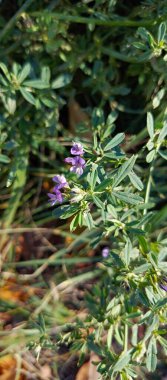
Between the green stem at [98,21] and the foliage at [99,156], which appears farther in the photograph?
the green stem at [98,21]

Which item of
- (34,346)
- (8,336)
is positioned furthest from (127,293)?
(8,336)

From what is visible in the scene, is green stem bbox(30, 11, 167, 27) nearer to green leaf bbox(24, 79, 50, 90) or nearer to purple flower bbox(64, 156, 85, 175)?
green leaf bbox(24, 79, 50, 90)

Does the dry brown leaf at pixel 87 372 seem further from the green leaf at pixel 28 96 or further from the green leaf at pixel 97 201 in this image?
the green leaf at pixel 28 96

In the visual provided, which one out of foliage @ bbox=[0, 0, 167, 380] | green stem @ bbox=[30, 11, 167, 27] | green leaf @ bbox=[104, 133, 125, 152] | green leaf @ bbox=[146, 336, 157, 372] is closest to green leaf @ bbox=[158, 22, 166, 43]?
foliage @ bbox=[0, 0, 167, 380]

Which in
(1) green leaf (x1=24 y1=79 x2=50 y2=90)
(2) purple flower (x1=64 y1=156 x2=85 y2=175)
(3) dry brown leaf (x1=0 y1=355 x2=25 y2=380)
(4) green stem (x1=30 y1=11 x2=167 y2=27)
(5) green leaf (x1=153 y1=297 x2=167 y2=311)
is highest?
(4) green stem (x1=30 y1=11 x2=167 y2=27)

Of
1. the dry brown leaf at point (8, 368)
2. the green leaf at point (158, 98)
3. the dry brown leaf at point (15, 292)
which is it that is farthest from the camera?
the dry brown leaf at point (15, 292)

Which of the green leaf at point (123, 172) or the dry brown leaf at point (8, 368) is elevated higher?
the green leaf at point (123, 172)

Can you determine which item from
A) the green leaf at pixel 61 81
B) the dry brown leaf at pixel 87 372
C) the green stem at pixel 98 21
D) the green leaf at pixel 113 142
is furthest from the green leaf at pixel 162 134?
the dry brown leaf at pixel 87 372
